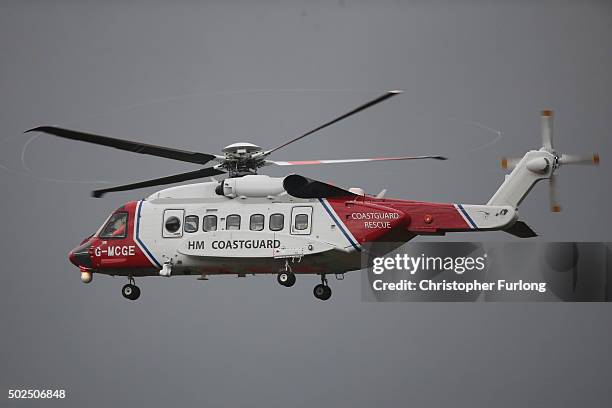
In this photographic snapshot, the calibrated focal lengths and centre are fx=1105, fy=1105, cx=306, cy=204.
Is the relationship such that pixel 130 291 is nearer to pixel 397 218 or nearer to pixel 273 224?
pixel 273 224

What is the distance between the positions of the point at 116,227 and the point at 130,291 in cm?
141

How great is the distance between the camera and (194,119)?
125ft

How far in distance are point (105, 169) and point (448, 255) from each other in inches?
901

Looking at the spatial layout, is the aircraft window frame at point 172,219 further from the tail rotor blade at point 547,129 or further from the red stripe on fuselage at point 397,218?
the tail rotor blade at point 547,129

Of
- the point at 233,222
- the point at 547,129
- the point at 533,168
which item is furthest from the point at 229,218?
the point at 547,129

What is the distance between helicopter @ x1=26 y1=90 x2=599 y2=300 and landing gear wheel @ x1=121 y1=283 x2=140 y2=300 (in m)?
0.70

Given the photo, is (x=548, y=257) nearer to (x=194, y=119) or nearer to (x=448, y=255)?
(x=448, y=255)

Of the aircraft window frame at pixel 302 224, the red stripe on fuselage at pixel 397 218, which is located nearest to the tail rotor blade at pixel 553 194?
the red stripe on fuselage at pixel 397 218

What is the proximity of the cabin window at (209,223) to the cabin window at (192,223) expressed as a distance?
0.15 metres

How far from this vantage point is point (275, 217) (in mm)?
20391

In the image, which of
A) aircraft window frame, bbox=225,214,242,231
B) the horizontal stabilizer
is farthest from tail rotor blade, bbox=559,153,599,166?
aircraft window frame, bbox=225,214,242,231

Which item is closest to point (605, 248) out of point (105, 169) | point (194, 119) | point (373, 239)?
point (373, 239)

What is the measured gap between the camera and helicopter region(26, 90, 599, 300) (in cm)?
1962

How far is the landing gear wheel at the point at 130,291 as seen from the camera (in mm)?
22641
